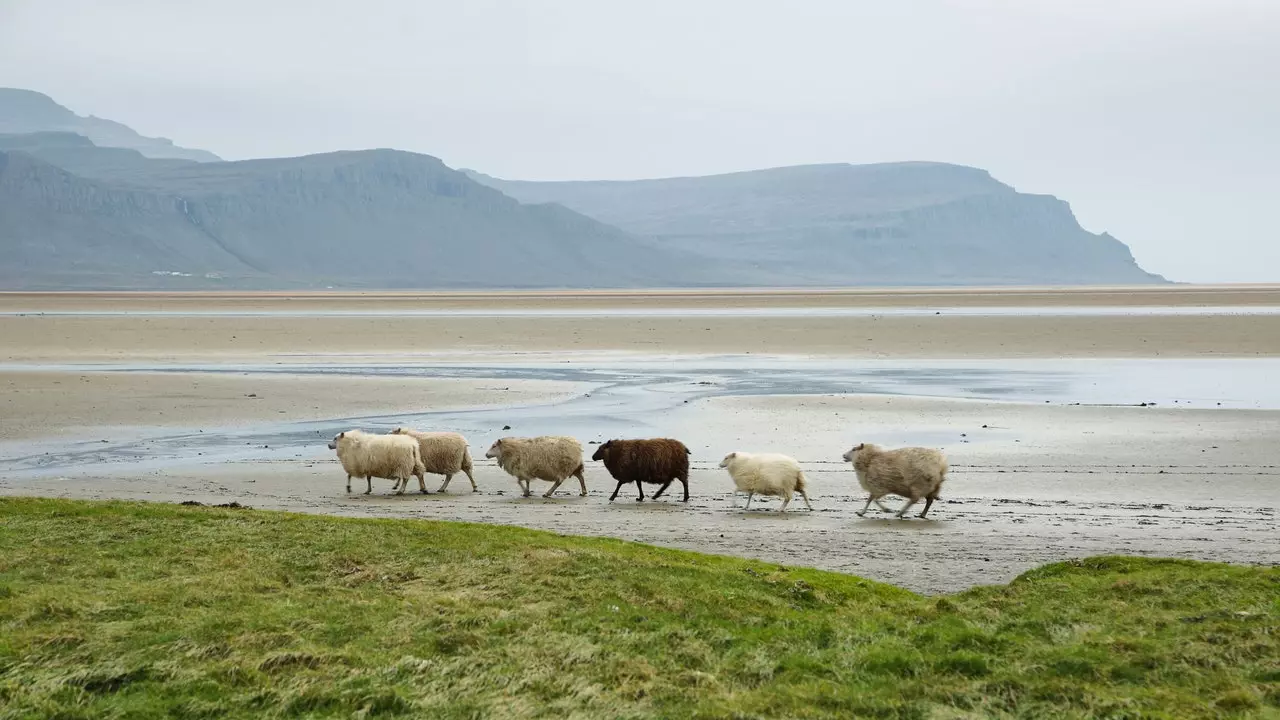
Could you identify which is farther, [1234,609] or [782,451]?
[782,451]

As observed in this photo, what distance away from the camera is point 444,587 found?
34.5 feet

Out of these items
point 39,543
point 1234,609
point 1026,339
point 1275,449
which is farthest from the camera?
point 1026,339

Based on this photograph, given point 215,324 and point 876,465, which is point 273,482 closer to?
point 876,465

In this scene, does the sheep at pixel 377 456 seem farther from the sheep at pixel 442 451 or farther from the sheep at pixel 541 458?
the sheep at pixel 541 458

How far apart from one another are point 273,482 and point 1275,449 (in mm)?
16909

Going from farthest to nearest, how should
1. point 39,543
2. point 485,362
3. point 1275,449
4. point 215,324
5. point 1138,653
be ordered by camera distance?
point 215,324, point 485,362, point 1275,449, point 39,543, point 1138,653

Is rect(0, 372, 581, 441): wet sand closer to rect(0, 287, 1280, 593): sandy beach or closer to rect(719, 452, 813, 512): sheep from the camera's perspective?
rect(0, 287, 1280, 593): sandy beach

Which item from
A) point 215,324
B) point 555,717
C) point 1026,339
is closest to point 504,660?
point 555,717

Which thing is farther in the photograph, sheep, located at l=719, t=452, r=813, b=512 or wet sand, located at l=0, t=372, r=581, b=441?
wet sand, located at l=0, t=372, r=581, b=441

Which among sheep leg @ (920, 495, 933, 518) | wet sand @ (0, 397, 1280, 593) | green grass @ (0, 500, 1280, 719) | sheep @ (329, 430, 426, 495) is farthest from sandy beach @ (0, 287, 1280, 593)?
green grass @ (0, 500, 1280, 719)

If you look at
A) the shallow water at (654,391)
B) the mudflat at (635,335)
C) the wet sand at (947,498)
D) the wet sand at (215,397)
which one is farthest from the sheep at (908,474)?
the mudflat at (635,335)

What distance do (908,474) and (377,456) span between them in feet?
26.1

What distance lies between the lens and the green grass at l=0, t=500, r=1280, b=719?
742 cm

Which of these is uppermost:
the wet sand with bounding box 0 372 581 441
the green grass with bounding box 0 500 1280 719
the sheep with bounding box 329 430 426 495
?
the green grass with bounding box 0 500 1280 719
